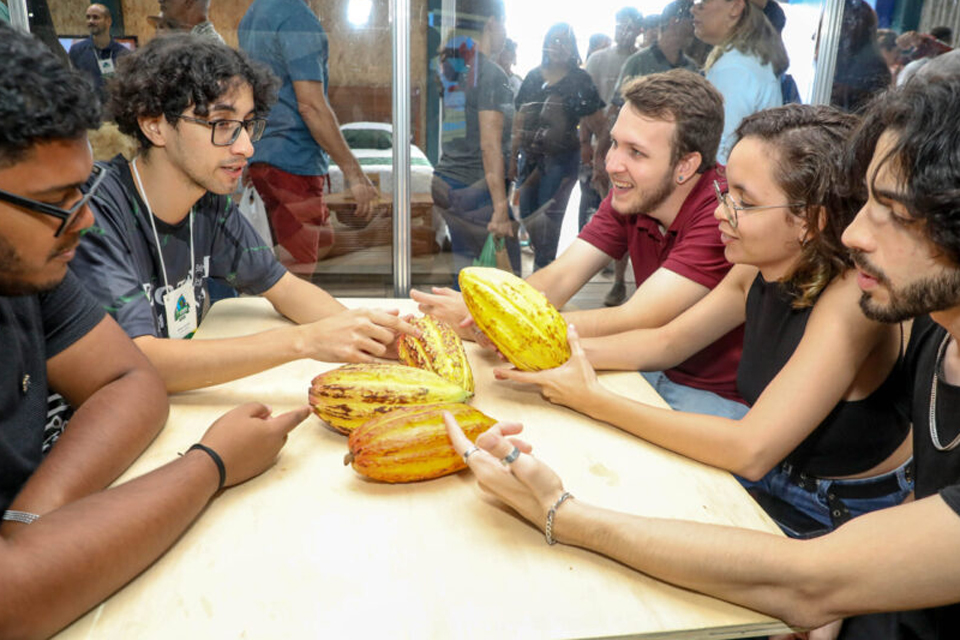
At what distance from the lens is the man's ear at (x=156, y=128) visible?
91.0 inches

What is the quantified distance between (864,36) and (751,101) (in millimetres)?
1182

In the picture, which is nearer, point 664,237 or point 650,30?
point 664,237

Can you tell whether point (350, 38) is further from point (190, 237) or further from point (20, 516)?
point (20, 516)

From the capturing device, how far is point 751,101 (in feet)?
15.9

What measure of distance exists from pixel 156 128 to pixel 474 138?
297cm

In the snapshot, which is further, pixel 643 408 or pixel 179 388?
pixel 179 388

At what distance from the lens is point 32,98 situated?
1165 millimetres

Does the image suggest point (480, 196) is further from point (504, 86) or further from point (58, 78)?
point (58, 78)

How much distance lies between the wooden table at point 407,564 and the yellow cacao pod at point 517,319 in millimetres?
290

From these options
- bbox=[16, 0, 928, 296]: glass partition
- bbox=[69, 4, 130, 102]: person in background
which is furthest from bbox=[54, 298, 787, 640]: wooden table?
bbox=[69, 4, 130, 102]: person in background

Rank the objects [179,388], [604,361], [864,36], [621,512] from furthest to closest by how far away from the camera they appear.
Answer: [864,36] → [604,361] → [179,388] → [621,512]

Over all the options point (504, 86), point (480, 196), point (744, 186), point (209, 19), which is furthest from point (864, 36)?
point (209, 19)

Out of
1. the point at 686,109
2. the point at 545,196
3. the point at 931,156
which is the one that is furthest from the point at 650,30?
the point at 931,156

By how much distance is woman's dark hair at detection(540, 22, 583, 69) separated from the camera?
5.06 metres
